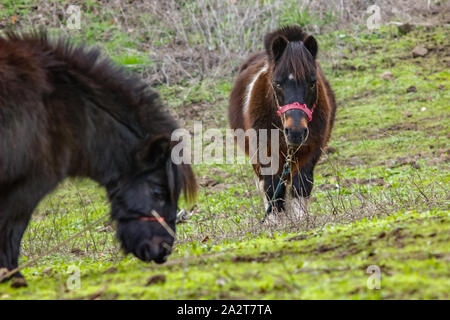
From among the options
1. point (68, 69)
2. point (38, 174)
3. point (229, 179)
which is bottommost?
point (229, 179)

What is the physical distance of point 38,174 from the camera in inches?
166

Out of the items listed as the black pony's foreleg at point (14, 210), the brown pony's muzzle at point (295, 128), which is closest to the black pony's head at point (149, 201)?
the black pony's foreleg at point (14, 210)

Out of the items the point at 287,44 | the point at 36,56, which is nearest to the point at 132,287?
the point at 36,56

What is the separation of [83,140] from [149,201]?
2.16 ft

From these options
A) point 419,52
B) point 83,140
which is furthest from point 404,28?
point 83,140

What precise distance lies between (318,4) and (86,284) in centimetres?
1402

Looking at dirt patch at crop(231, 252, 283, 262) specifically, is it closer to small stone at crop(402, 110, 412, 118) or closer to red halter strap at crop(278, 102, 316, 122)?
red halter strap at crop(278, 102, 316, 122)

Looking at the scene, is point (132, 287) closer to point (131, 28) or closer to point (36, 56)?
point (36, 56)

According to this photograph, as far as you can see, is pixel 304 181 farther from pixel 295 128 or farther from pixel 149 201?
pixel 149 201

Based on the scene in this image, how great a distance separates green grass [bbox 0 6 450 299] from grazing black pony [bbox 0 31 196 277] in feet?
1.28

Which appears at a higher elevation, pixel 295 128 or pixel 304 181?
pixel 295 128

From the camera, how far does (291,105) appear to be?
6570mm

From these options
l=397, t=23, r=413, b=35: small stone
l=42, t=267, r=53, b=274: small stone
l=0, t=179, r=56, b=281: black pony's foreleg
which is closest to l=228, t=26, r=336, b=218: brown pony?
l=42, t=267, r=53, b=274: small stone

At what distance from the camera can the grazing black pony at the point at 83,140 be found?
4172 millimetres
